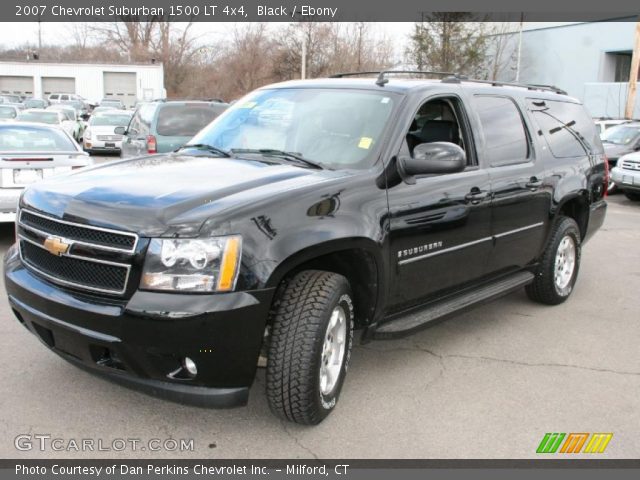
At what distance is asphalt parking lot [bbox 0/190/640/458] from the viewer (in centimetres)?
339

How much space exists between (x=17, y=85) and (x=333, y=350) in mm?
67951

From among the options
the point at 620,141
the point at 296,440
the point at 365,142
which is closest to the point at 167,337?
the point at 296,440

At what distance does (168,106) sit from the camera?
10828 millimetres

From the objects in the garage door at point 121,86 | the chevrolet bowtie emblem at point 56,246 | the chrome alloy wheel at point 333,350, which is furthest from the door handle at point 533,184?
the garage door at point 121,86

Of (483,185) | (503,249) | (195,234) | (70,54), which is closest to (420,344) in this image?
(503,249)

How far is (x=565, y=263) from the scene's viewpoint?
19.9ft

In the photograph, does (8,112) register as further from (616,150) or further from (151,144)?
(616,150)

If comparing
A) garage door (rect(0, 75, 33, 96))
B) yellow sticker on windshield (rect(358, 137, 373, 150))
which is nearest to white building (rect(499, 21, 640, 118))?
yellow sticker on windshield (rect(358, 137, 373, 150))

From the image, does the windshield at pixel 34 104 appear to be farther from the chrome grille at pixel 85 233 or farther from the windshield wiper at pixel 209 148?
the chrome grille at pixel 85 233

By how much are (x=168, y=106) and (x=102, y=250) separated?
8228 millimetres

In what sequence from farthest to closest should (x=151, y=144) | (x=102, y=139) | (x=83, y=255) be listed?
(x=102, y=139), (x=151, y=144), (x=83, y=255)

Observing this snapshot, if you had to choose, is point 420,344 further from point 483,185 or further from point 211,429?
point 211,429

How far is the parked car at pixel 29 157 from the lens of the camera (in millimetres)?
7121

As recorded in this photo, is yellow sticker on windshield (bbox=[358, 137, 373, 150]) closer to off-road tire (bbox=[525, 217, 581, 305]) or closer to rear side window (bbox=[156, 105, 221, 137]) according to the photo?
→ off-road tire (bbox=[525, 217, 581, 305])
